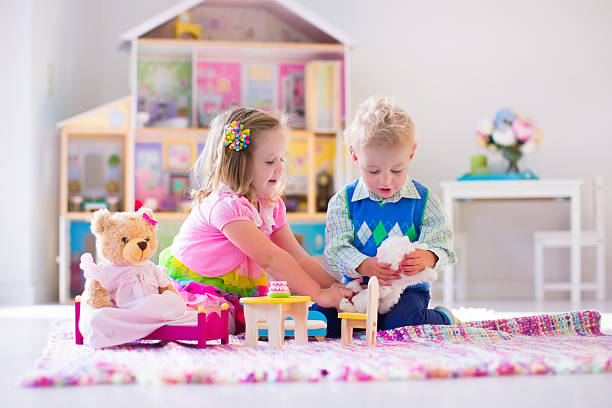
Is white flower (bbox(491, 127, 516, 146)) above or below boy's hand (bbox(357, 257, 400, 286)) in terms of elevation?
above

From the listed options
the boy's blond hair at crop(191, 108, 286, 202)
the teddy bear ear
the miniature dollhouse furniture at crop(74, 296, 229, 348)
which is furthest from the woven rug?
the boy's blond hair at crop(191, 108, 286, 202)

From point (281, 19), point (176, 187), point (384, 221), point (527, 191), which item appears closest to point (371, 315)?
point (384, 221)

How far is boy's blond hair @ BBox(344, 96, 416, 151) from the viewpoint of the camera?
1.80 meters

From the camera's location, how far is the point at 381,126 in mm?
1814

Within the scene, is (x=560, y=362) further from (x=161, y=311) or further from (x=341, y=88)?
→ (x=341, y=88)

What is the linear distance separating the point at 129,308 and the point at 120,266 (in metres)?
0.10

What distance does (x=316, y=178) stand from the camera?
3781mm

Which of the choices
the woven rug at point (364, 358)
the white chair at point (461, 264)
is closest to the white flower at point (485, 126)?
the white chair at point (461, 264)

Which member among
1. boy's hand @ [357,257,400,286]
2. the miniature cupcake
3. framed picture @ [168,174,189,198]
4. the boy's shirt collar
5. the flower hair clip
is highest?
the flower hair clip

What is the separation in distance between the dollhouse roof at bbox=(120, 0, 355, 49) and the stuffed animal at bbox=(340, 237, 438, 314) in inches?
80.6

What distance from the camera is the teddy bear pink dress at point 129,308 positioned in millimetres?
1604

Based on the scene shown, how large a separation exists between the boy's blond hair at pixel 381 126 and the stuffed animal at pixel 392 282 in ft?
0.73

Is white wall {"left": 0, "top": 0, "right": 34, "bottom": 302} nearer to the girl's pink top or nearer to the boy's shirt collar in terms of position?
the girl's pink top

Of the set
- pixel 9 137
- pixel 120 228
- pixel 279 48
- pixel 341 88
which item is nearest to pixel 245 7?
pixel 279 48
